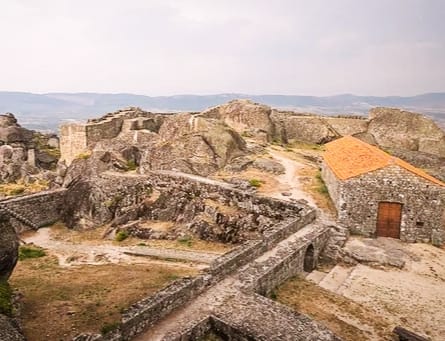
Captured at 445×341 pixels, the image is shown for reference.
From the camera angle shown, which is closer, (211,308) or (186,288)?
(211,308)

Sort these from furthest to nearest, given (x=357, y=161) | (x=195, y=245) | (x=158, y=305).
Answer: (x=357, y=161), (x=195, y=245), (x=158, y=305)

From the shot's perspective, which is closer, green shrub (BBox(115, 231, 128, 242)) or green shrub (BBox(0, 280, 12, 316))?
green shrub (BBox(0, 280, 12, 316))

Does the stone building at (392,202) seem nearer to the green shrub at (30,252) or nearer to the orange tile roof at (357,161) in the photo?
the orange tile roof at (357,161)

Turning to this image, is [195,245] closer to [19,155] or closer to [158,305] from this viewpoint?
[158,305]

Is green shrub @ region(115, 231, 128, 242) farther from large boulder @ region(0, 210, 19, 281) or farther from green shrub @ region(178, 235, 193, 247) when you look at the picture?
large boulder @ region(0, 210, 19, 281)

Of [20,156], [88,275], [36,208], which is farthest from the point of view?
[20,156]

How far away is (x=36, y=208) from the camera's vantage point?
88.3 ft

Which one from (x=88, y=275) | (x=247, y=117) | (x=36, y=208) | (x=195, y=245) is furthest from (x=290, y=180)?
(x=36, y=208)

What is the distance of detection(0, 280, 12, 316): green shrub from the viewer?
10.9 metres

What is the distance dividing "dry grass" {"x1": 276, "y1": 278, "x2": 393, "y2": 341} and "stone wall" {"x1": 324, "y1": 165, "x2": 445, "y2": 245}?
20.6 ft

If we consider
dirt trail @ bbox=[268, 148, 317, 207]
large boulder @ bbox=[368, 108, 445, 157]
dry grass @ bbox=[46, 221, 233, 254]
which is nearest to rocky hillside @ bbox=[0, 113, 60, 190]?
dry grass @ bbox=[46, 221, 233, 254]

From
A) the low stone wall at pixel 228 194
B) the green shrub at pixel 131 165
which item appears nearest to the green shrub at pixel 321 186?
the low stone wall at pixel 228 194

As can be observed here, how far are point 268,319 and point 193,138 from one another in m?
21.8

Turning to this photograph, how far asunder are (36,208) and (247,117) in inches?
981
